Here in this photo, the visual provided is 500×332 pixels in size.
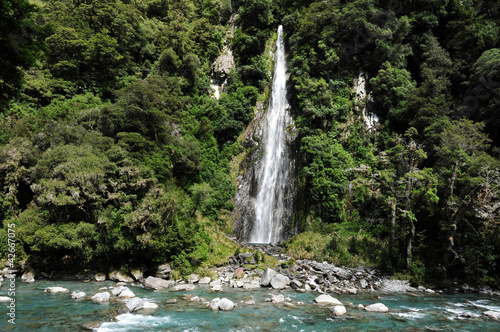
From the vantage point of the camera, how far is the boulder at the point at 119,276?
16.4m

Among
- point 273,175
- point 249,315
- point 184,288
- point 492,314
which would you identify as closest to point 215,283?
point 184,288

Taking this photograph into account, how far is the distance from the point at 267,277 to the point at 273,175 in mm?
15292

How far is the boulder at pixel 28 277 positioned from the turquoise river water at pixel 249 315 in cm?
209

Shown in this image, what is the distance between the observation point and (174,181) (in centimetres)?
2561

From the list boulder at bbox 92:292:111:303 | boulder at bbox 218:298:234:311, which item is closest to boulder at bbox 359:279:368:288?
boulder at bbox 218:298:234:311

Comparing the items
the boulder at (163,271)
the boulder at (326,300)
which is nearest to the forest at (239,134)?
the boulder at (163,271)

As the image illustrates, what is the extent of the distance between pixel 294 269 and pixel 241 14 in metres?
40.3

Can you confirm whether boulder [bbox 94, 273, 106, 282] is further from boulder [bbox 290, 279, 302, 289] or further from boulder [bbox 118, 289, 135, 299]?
boulder [bbox 290, 279, 302, 289]

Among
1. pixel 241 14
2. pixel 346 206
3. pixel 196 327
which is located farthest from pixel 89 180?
pixel 241 14

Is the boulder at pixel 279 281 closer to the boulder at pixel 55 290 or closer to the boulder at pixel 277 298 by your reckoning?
the boulder at pixel 277 298

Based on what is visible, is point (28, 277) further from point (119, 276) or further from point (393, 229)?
point (393, 229)

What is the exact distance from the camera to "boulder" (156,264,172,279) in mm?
16578

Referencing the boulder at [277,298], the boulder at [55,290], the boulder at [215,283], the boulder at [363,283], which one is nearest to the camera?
the boulder at [277,298]

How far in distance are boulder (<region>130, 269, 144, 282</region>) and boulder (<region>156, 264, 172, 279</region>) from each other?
102 centimetres
